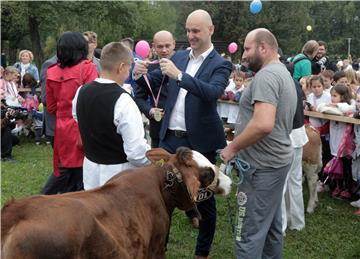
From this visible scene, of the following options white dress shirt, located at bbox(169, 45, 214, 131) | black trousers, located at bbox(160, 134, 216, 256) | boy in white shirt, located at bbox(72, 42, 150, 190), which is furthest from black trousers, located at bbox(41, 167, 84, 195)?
boy in white shirt, located at bbox(72, 42, 150, 190)

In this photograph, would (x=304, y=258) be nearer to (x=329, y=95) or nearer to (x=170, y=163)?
(x=170, y=163)

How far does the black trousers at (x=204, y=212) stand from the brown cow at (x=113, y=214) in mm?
1178

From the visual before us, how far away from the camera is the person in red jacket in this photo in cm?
500

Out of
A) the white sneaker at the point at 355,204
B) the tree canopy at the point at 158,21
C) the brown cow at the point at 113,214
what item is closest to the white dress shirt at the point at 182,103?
the brown cow at the point at 113,214

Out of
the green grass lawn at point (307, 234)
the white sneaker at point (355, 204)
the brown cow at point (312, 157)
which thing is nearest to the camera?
the green grass lawn at point (307, 234)

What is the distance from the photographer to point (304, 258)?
5184mm

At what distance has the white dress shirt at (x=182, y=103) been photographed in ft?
14.6

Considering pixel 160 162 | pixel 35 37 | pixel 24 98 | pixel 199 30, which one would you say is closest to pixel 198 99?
pixel 199 30

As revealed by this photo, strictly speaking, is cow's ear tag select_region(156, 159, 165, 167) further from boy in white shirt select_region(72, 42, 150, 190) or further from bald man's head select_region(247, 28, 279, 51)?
bald man's head select_region(247, 28, 279, 51)

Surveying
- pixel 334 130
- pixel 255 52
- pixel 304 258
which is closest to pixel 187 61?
pixel 255 52

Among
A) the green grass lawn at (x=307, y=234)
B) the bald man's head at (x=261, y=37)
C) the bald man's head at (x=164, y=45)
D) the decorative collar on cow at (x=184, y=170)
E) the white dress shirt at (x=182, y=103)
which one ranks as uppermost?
the bald man's head at (x=261, y=37)

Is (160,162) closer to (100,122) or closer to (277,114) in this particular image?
(100,122)

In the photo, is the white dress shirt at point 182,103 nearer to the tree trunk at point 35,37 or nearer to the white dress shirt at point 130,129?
the white dress shirt at point 130,129

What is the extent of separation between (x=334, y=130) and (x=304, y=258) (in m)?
2.48
